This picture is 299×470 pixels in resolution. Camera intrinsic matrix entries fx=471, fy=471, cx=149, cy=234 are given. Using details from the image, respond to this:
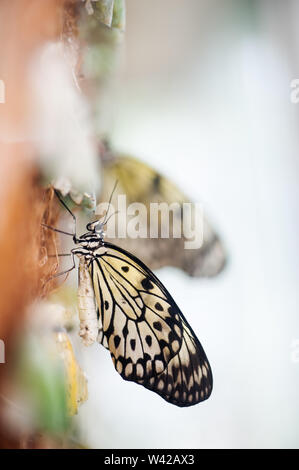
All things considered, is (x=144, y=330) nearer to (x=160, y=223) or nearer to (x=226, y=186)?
(x=160, y=223)

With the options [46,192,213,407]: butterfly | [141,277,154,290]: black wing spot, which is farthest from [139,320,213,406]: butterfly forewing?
[141,277,154,290]: black wing spot

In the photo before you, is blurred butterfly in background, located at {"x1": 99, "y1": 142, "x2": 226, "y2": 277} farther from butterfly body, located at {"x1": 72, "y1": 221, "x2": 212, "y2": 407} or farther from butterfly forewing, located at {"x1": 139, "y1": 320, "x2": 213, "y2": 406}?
butterfly forewing, located at {"x1": 139, "y1": 320, "x2": 213, "y2": 406}

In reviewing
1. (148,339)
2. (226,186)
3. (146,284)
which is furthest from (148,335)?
(226,186)

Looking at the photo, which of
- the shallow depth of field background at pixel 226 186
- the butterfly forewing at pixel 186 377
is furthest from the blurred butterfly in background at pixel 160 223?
the butterfly forewing at pixel 186 377

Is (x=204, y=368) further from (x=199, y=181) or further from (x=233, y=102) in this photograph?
(x=233, y=102)
